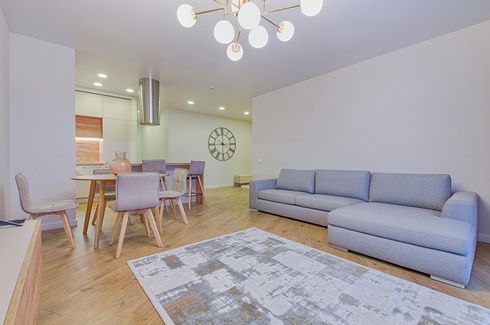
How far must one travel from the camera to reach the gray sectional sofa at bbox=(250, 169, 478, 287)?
173cm

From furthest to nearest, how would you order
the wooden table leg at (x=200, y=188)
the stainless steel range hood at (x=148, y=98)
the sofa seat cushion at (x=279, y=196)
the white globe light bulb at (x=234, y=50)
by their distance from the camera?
the wooden table leg at (x=200, y=188) < the stainless steel range hood at (x=148, y=98) < the sofa seat cushion at (x=279, y=196) < the white globe light bulb at (x=234, y=50)

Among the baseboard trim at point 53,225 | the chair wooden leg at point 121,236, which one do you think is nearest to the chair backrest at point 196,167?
the baseboard trim at point 53,225

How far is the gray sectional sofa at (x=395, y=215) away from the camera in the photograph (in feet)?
5.67

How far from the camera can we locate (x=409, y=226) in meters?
1.91

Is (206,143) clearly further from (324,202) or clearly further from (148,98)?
(324,202)

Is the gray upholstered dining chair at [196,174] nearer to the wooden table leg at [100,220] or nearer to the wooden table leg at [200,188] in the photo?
the wooden table leg at [200,188]

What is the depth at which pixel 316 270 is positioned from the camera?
74.7 inches

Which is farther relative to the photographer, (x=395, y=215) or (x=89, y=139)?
(x=89, y=139)

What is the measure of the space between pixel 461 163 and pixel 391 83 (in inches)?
53.9

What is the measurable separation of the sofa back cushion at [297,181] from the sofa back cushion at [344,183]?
0.11 meters

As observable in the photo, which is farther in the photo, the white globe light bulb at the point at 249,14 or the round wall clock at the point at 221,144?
the round wall clock at the point at 221,144

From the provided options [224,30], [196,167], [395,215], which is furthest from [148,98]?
[395,215]

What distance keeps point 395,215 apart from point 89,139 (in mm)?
6152

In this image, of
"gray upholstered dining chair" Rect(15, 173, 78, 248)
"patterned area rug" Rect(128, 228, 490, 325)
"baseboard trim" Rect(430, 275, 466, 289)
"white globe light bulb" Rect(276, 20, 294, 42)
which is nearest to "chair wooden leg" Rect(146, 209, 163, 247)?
"patterned area rug" Rect(128, 228, 490, 325)
